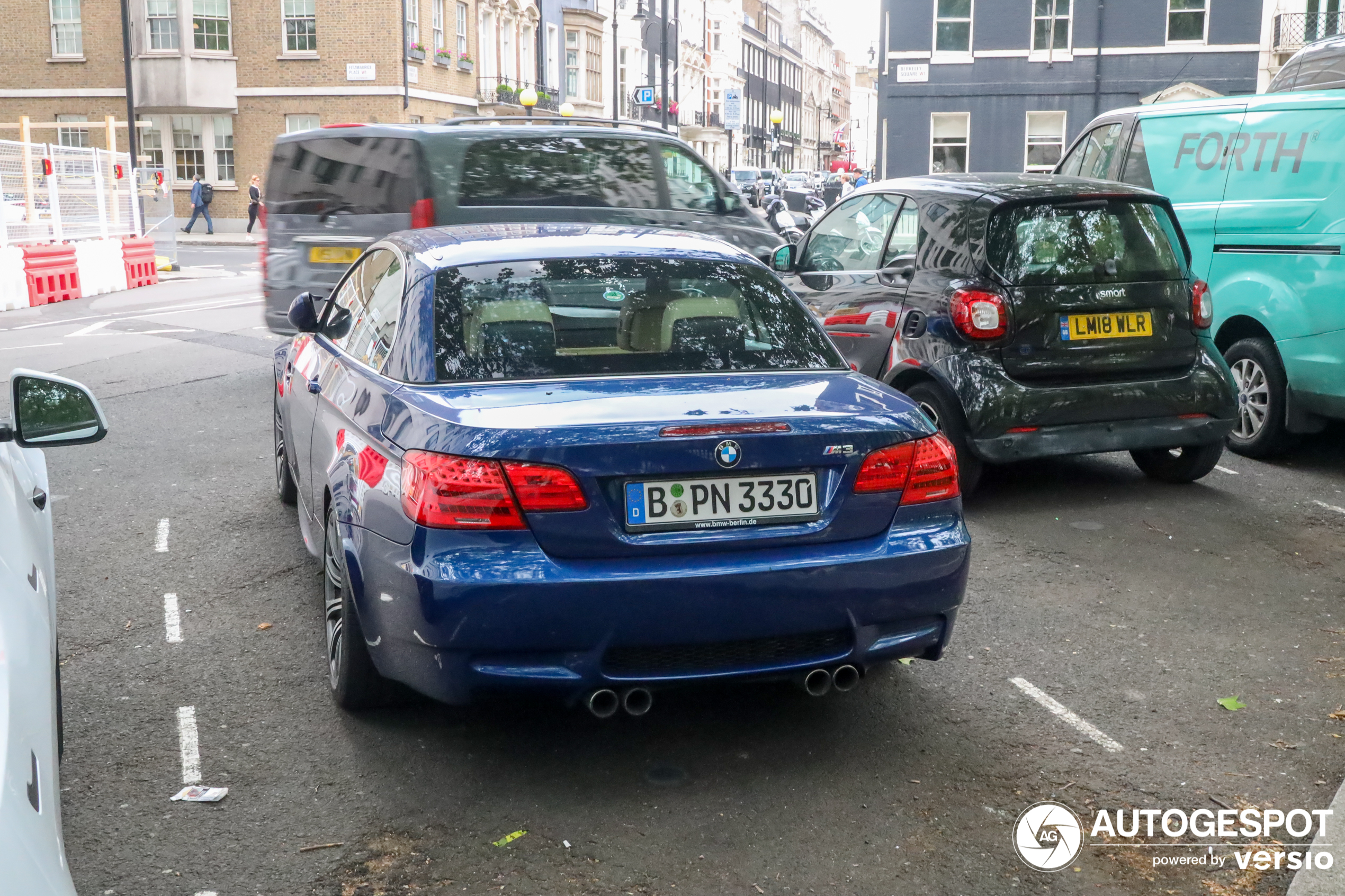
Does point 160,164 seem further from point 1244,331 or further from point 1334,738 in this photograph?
point 1334,738

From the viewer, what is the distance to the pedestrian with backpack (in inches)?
1661

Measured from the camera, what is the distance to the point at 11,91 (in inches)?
1738

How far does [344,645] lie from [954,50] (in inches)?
1490

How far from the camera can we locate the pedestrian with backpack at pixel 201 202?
42.2 metres

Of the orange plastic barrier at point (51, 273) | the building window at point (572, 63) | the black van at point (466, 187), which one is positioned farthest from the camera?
the building window at point (572, 63)

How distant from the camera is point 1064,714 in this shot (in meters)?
4.31

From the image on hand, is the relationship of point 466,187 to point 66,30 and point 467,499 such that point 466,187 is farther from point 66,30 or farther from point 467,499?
point 66,30

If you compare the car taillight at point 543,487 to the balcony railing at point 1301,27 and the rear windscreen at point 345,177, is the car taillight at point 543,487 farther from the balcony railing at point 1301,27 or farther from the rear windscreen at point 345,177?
the balcony railing at point 1301,27

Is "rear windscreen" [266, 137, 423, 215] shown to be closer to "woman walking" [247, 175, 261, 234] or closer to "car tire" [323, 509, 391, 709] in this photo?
"car tire" [323, 509, 391, 709]

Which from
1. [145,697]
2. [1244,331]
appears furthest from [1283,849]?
[1244,331]

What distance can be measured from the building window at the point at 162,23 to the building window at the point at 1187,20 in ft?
94.0

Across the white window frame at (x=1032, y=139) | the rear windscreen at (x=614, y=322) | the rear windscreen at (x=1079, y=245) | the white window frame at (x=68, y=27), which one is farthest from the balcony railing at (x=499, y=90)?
the rear windscreen at (x=614, y=322)

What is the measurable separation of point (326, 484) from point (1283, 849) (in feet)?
9.48

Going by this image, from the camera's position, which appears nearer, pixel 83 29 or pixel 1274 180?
Result: pixel 1274 180
